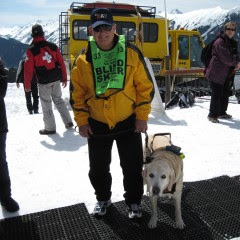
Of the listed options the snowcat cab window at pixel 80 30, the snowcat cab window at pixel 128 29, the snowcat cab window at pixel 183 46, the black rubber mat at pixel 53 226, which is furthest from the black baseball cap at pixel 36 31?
the snowcat cab window at pixel 183 46

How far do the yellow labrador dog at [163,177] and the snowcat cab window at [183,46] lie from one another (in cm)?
1146

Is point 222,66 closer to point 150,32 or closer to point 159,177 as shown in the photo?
point 159,177

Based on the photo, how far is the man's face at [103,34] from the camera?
2.67 metres

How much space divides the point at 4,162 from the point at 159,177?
4.92ft

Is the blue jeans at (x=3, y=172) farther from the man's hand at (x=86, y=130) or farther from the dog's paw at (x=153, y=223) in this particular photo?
the dog's paw at (x=153, y=223)

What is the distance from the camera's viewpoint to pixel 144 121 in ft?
9.46

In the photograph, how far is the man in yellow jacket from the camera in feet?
8.92

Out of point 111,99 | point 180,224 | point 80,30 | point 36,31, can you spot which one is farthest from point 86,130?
point 80,30

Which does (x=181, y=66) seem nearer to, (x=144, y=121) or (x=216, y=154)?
(x=216, y=154)

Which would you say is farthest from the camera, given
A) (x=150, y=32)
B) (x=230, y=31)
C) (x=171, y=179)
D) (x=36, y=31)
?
(x=150, y=32)

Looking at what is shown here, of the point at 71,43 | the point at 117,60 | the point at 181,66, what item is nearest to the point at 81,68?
the point at 117,60

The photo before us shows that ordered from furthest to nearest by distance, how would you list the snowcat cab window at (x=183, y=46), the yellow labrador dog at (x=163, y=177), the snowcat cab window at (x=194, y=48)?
the snowcat cab window at (x=194, y=48), the snowcat cab window at (x=183, y=46), the yellow labrador dog at (x=163, y=177)

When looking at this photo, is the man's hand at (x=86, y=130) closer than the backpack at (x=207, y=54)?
Yes

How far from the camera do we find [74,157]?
4.82 m
